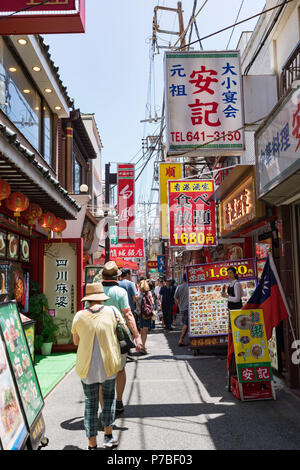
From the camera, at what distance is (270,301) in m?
6.68

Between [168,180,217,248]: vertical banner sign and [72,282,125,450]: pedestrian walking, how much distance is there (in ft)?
29.2

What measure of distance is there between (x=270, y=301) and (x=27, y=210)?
5.78 metres

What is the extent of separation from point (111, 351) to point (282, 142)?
3.65 metres

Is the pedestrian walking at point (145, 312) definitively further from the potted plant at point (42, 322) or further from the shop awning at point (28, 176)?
the shop awning at point (28, 176)

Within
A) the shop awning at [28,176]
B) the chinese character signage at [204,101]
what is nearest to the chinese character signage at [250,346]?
the chinese character signage at [204,101]

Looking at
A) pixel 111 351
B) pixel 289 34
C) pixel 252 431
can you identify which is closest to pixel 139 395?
pixel 252 431

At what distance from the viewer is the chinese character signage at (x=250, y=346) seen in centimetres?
631

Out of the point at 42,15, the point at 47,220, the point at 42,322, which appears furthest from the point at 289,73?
the point at 42,322

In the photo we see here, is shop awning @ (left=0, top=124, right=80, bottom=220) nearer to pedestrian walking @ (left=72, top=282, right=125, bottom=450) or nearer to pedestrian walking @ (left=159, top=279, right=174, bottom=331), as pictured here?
pedestrian walking @ (left=72, top=282, right=125, bottom=450)

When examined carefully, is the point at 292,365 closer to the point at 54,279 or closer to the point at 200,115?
the point at 200,115

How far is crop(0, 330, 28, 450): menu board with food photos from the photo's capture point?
3.12 metres

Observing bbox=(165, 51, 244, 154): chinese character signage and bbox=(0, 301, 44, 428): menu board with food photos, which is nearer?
bbox=(0, 301, 44, 428): menu board with food photos

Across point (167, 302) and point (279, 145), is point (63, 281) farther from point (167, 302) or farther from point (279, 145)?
point (279, 145)

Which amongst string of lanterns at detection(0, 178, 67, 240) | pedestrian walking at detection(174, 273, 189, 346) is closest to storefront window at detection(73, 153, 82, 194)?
string of lanterns at detection(0, 178, 67, 240)
